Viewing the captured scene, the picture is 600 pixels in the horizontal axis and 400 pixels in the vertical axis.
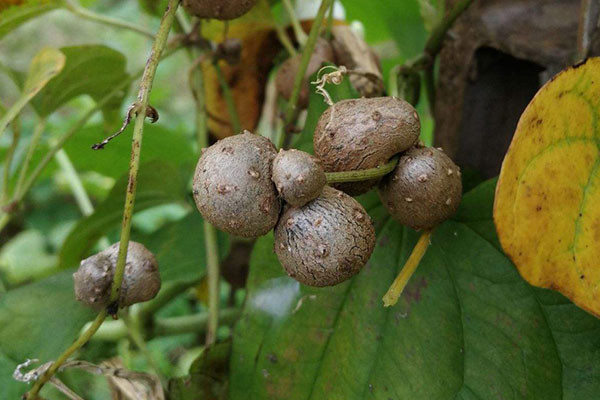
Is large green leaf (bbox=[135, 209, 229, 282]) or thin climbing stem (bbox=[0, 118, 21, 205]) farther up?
Answer: thin climbing stem (bbox=[0, 118, 21, 205])

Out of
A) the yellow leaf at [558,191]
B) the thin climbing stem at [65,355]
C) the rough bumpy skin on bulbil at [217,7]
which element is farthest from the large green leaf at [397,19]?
the thin climbing stem at [65,355]

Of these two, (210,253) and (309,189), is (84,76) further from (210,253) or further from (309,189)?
(309,189)

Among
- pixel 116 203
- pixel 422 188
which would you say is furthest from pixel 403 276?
pixel 116 203

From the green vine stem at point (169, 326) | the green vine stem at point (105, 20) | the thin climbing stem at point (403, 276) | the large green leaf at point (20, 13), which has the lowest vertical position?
the green vine stem at point (169, 326)

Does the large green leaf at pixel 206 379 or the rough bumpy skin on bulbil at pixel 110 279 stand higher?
the rough bumpy skin on bulbil at pixel 110 279

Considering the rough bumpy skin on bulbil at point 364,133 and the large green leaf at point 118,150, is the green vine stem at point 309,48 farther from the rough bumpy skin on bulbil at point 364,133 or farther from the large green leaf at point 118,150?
the large green leaf at point 118,150

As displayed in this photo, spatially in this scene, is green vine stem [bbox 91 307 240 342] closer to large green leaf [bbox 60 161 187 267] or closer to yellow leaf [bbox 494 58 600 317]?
large green leaf [bbox 60 161 187 267]

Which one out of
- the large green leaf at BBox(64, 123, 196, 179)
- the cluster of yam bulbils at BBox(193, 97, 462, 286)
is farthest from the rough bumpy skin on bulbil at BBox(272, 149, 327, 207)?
the large green leaf at BBox(64, 123, 196, 179)

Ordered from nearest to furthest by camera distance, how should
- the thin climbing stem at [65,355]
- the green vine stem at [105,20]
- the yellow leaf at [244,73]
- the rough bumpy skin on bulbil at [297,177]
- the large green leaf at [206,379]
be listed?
1. the rough bumpy skin on bulbil at [297,177]
2. the thin climbing stem at [65,355]
3. the large green leaf at [206,379]
4. the green vine stem at [105,20]
5. the yellow leaf at [244,73]
